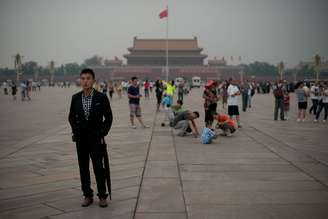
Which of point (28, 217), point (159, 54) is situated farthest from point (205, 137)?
point (159, 54)

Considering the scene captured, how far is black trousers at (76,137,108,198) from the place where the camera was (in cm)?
425

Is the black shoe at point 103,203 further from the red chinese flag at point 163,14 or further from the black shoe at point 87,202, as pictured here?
the red chinese flag at point 163,14

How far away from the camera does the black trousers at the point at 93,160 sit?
13.9 feet

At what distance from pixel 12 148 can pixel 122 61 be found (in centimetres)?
8411

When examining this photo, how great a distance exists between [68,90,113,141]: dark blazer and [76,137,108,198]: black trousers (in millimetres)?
68

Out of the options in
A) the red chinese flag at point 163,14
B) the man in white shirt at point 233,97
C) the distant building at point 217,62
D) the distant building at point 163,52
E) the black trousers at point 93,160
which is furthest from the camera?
the distant building at point 217,62

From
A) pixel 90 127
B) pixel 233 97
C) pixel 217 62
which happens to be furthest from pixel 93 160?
pixel 217 62

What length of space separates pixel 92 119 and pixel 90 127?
0.28 feet

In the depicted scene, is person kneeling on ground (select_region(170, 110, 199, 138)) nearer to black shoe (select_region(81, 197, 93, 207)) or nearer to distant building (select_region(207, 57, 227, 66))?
black shoe (select_region(81, 197, 93, 207))

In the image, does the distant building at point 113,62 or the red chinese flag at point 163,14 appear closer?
the red chinese flag at point 163,14

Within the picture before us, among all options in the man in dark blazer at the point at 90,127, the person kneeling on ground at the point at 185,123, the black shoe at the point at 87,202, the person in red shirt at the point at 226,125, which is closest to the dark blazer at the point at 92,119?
the man in dark blazer at the point at 90,127

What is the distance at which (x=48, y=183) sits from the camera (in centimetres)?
523

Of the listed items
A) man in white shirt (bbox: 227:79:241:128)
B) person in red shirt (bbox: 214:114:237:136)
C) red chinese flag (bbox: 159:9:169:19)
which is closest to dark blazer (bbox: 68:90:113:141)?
person in red shirt (bbox: 214:114:237:136)

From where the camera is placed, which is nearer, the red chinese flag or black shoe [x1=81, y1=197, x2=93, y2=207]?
black shoe [x1=81, y1=197, x2=93, y2=207]
